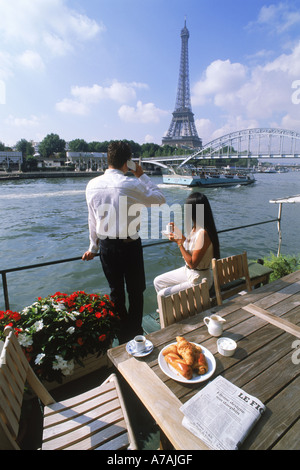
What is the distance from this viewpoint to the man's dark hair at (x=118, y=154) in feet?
6.64

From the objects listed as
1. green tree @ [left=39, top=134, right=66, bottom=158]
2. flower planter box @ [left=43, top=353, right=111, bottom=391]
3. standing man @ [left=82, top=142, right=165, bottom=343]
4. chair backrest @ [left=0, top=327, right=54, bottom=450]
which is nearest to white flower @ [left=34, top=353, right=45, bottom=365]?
flower planter box @ [left=43, top=353, right=111, bottom=391]

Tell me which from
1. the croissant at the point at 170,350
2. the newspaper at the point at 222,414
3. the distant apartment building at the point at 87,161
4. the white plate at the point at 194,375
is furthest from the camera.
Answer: the distant apartment building at the point at 87,161

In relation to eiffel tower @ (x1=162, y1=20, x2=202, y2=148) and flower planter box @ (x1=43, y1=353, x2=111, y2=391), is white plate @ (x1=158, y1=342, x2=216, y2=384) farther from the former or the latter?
eiffel tower @ (x1=162, y1=20, x2=202, y2=148)

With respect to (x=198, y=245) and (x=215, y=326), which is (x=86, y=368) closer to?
(x=215, y=326)

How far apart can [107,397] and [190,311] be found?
0.84 meters

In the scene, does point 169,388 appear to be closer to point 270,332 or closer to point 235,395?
point 235,395

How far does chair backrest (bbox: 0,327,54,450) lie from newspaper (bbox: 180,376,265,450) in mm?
750

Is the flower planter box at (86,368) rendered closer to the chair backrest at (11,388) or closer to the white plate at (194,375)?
the chair backrest at (11,388)

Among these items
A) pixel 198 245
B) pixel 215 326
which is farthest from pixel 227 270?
pixel 215 326

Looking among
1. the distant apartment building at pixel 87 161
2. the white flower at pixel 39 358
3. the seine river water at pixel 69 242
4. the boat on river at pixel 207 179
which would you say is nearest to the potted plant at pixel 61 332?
the white flower at pixel 39 358

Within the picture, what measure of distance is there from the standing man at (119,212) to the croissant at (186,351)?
2.72 feet

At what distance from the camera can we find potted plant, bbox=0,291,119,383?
188 cm

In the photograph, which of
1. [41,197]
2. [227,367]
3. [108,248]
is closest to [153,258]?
[108,248]
